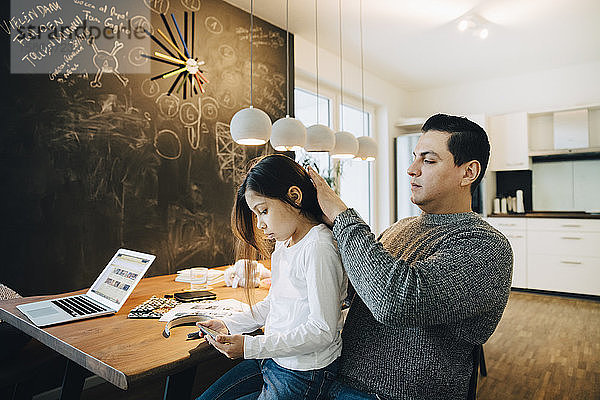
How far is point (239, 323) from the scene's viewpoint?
1382 mm

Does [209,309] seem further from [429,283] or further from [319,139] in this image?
[319,139]

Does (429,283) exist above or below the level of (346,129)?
below

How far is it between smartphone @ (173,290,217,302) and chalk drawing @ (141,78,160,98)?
149 centimetres

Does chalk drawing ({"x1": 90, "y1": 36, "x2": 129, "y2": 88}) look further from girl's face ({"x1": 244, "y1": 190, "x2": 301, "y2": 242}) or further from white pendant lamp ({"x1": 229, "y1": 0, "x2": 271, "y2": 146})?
Result: girl's face ({"x1": 244, "y1": 190, "x2": 301, "y2": 242})

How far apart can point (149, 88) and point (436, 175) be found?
2.15 metres

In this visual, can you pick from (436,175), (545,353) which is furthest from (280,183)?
(545,353)

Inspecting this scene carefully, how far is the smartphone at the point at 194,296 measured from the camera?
1.78 metres

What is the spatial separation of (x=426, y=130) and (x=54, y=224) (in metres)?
2.02

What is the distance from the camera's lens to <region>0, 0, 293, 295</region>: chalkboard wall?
85.4 inches

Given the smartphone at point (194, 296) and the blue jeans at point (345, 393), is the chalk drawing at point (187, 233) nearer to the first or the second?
the smartphone at point (194, 296)

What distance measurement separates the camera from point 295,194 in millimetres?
1246

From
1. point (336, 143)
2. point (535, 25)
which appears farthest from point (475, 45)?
point (336, 143)

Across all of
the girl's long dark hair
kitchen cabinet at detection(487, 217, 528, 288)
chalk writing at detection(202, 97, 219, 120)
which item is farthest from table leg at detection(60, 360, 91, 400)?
kitchen cabinet at detection(487, 217, 528, 288)

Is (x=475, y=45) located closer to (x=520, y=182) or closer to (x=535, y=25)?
(x=535, y=25)
